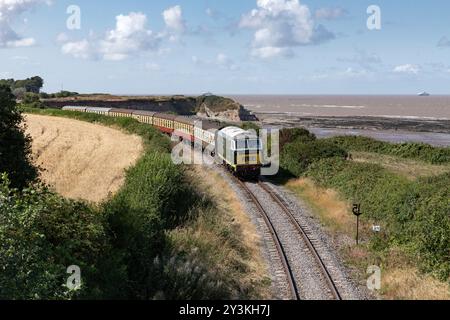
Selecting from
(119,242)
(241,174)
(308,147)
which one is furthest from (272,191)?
(119,242)

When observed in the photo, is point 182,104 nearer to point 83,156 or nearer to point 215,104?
point 215,104

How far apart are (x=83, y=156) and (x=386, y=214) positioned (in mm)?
27879

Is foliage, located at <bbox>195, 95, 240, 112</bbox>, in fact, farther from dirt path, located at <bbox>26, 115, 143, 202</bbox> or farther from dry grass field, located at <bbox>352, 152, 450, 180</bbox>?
dry grass field, located at <bbox>352, 152, 450, 180</bbox>

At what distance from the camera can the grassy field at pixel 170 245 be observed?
40.1ft

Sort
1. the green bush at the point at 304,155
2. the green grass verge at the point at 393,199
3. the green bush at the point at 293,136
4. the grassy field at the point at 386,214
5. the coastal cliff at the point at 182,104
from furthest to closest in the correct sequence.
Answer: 1. the coastal cliff at the point at 182,104
2. the green bush at the point at 293,136
3. the green bush at the point at 304,155
4. the green grass verge at the point at 393,199
5. the grassy field at the point at 386,214

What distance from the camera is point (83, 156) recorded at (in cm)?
4106

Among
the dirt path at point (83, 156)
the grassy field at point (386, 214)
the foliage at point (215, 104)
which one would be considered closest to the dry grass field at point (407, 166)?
the grassy field at point (386, 214)

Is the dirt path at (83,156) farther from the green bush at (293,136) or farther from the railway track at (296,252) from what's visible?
the green bush at (293,136)

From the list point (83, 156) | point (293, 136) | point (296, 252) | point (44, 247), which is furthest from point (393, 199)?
point (83, 156)

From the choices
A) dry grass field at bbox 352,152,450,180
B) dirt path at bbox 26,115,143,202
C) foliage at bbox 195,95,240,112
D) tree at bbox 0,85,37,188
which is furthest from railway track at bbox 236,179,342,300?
foliage at bbox 195,95,240,112

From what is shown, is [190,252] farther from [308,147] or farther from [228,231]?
[308,147]

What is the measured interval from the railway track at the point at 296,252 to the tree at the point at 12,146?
11018 mm

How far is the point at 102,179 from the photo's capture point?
1272 inches
